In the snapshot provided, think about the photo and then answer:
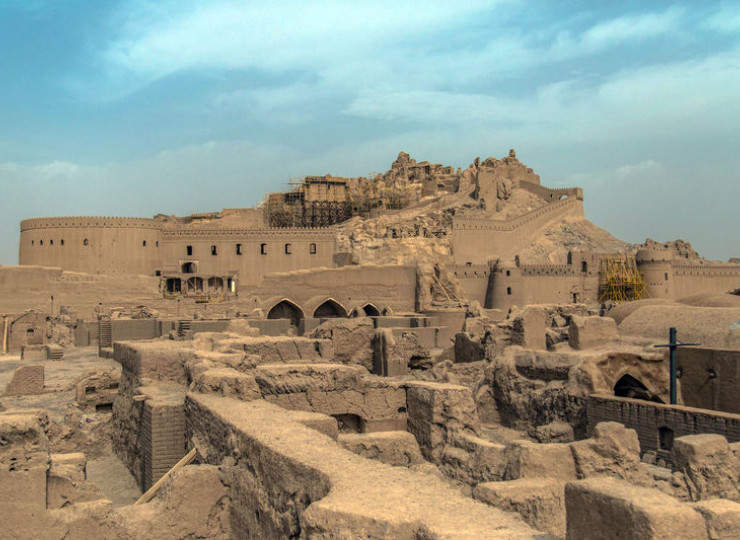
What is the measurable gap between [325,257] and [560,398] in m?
22.1

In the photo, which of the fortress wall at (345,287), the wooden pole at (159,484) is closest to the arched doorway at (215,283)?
the fortress wall at (345,287)

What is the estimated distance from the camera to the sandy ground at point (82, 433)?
7598 millimetres

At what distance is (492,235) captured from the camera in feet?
132

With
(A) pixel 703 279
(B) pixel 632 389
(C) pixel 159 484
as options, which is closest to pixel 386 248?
(A) pixel 703 279

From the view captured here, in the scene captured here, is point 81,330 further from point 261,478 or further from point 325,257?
point 261,478

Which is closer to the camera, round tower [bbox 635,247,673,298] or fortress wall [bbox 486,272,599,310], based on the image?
fortress wall [bbox 486,272,599,310]

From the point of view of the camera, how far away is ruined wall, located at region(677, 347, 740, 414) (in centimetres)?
1319

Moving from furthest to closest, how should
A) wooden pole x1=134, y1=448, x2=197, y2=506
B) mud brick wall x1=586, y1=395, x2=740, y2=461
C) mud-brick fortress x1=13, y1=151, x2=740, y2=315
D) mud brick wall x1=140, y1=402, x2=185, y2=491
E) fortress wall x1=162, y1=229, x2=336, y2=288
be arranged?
fortress wall x1=162, y1=229, x2=336, y2=288 → mud-brick fortress x1=13, y1=151, x2=740, y2=315 → mud brick wall x1=586, y1=395, x2=740, y2=461 → mud brick wall x1=140, y1=402, x2=185, y2=491 → wooden pole x1=134, y1=448, x2=197, y2=506

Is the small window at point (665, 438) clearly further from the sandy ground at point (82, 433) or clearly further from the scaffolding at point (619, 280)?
the scaffolding at point (619, 280)

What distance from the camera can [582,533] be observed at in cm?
340

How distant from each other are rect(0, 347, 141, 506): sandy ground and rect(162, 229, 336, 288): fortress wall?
18276mm

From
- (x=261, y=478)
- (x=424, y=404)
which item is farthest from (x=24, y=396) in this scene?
(x=261, y=478)

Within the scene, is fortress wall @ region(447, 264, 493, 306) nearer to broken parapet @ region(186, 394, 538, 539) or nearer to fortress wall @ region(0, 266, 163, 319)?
fortress wall @ region(0, 266, 163, 319)

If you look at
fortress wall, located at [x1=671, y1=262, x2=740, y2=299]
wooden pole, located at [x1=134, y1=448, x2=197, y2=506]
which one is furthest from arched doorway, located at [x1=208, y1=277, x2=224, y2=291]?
wooden pole, located at [x1=134, y1=448, x2=197, y2=506]
